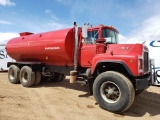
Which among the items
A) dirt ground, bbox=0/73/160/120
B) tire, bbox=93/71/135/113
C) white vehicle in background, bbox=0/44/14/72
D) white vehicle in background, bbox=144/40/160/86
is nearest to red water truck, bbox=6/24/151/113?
tire, bbox=93/71/135/113

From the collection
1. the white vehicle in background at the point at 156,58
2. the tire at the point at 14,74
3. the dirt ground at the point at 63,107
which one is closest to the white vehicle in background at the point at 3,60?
the tire at the point at 14,74

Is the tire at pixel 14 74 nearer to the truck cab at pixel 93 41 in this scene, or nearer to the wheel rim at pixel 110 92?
the truck cab at pixel 93 41

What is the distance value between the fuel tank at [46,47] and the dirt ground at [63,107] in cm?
162

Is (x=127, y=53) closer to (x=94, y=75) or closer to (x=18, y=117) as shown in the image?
(x=94, y=75)

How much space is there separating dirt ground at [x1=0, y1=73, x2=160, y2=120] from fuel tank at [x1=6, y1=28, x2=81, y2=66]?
1.62 m

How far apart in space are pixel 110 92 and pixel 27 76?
5.28 m

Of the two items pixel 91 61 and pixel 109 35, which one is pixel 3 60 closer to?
pixel 91 61

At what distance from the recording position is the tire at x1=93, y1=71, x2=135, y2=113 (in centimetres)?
574

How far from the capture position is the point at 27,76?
10008mm

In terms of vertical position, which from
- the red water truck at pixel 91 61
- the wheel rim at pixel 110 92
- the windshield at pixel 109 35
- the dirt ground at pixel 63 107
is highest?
the windshield at pixel 109 35

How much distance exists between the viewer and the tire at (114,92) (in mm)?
5742

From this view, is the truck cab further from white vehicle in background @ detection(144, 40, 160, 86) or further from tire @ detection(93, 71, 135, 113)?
white vehicle in background @ detection(144, 40, 160, 86)

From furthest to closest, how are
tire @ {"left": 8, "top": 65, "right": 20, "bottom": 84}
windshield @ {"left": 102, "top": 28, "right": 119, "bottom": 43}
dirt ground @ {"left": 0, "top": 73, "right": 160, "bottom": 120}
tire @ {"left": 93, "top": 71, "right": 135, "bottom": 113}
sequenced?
1. tire @ {"left": 8, "top": 65, "right": 20, "bottom": 84}
2. windshield @ {"left": 102, "top": 28, "right": 119, "bottom": 43}
3. tire @ {"left": 93, "top": 71, "right": 135, "bottom": 113}
4. dirt ground @ {"left": 0, "top": 73, "right": 160, "bottom": 120}

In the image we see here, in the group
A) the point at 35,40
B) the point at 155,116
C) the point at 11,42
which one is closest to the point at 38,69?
the point at 35,40
